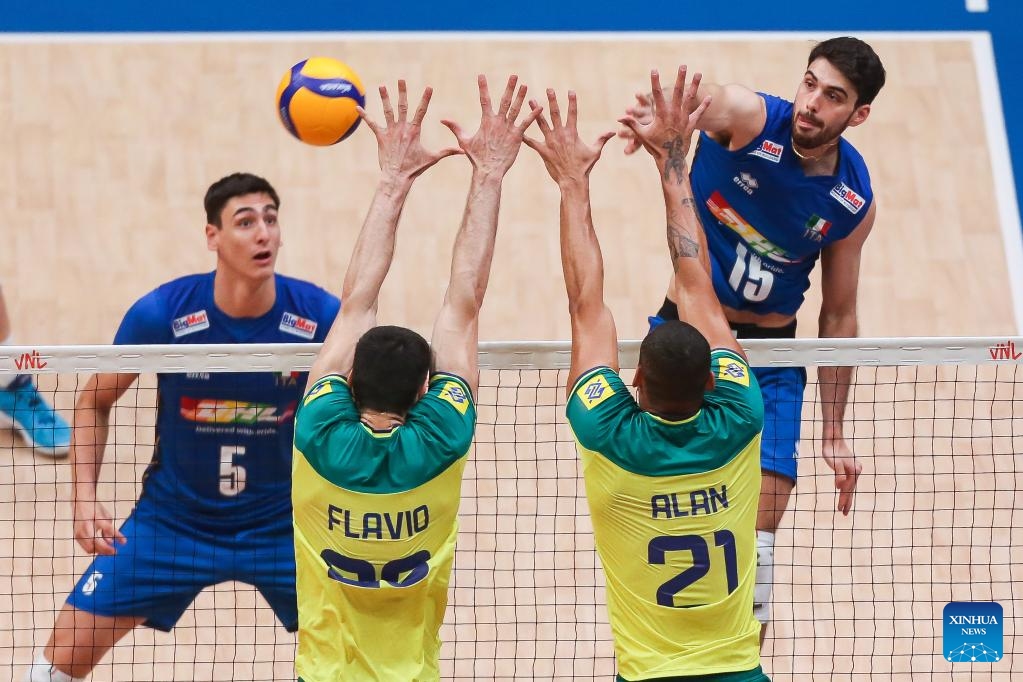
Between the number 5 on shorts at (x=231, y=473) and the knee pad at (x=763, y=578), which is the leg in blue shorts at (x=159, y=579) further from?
the knee pad at (x=763, y=578)

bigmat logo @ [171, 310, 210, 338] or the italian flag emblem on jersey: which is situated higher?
the italian flag emblem on jersey

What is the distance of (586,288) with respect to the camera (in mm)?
5055

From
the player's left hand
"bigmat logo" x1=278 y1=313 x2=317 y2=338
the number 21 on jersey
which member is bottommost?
the player's left hand

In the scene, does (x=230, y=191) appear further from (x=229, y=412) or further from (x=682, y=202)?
(x=682, y=202)

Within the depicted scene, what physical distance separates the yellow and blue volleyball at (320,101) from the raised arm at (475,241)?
4.64 feet

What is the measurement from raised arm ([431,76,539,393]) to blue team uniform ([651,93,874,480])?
4.58 ft

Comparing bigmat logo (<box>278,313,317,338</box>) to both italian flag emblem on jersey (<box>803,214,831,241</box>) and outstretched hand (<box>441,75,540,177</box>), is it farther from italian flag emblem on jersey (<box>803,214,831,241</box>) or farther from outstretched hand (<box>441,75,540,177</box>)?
italian flag emblem on jersey (<box>803,214,831,241</box>)

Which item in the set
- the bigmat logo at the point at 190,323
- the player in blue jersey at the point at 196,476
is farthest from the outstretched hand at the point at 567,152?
the bigmat logo at the point at 190,323

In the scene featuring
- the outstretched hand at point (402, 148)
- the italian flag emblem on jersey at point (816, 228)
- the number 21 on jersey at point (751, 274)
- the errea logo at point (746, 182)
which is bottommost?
the number 21 on jersey at point (751, 274)

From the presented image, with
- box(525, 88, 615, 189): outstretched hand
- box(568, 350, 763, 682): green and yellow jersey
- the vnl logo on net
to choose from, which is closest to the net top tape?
box(525, 88, 615, 189): outstretched hand

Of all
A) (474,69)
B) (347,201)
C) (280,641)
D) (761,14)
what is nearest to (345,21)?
(474,69)

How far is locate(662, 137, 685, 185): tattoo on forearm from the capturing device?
542cm

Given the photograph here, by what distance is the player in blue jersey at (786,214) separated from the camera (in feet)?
20.2

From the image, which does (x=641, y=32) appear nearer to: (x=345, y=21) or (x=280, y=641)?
(x=345, y=21)
